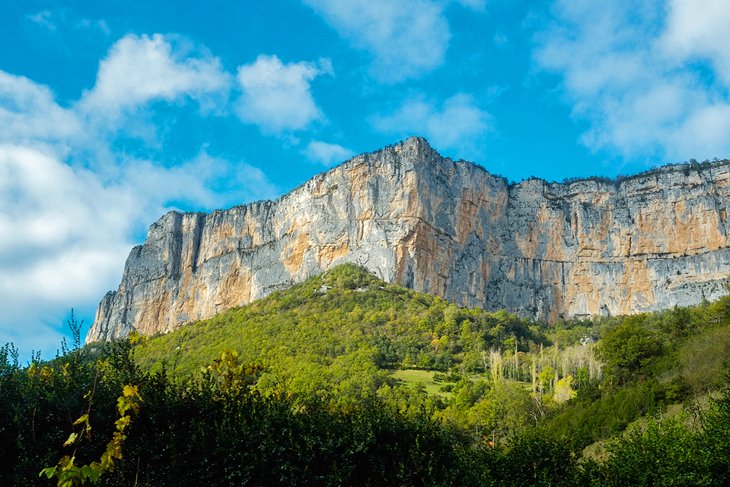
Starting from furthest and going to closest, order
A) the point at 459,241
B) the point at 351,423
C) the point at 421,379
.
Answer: the point at 459,241 → the point at 421,379 → the point at 351,423

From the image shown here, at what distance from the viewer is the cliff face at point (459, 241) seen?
11388cm

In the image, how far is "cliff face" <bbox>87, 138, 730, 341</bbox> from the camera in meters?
114

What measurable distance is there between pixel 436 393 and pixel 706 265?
2873 inches

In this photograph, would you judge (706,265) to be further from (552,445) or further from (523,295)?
(552,445)

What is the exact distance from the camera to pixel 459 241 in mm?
120250

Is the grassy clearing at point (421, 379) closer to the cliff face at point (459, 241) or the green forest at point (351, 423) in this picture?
the green forest at point (351, 423)

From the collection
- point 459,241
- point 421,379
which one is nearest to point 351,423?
point 421,379

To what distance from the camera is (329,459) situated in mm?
18594

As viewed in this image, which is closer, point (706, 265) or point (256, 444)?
point (256, 444)

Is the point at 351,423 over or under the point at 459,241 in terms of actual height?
Result: under

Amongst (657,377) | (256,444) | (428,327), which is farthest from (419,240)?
(256,444)

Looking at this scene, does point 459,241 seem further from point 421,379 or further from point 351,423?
point 351,423

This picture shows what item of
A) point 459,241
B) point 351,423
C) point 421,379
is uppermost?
point 459,241

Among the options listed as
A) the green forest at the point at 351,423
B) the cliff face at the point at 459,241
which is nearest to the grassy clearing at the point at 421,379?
the green forest at the point at 351,423
